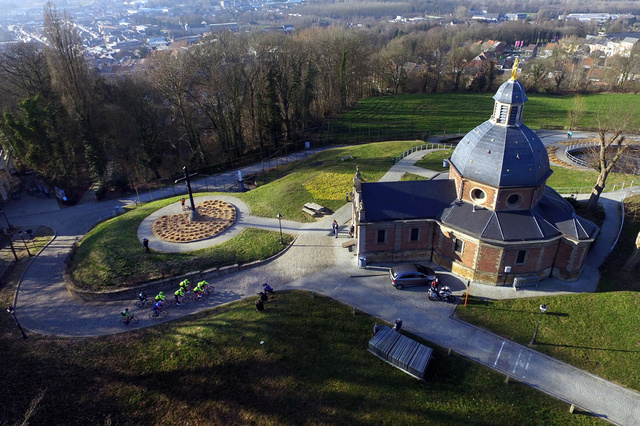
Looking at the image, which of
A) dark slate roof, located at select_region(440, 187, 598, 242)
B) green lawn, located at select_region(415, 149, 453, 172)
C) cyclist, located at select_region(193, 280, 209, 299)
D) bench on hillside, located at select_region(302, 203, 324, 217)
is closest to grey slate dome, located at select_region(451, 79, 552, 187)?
dark slate roof, located at select_region(440, 187, 598, 242)

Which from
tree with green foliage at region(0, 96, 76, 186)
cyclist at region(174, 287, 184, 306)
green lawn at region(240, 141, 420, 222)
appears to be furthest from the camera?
tree with green foliage at region(0, 96, 76, 186)

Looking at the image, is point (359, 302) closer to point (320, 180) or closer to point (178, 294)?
point (178, 294)

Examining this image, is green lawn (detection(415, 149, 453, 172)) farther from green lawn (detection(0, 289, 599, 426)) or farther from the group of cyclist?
the group of cyclist

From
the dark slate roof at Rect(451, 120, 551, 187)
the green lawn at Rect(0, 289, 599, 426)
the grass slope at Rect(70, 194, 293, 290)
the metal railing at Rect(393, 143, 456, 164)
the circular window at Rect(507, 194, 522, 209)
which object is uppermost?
the dark slate roof at Rect(451, 120, 551, 187)

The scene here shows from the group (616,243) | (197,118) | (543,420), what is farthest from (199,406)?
(197,118)

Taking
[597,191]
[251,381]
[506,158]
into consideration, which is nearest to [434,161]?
[597,191]
